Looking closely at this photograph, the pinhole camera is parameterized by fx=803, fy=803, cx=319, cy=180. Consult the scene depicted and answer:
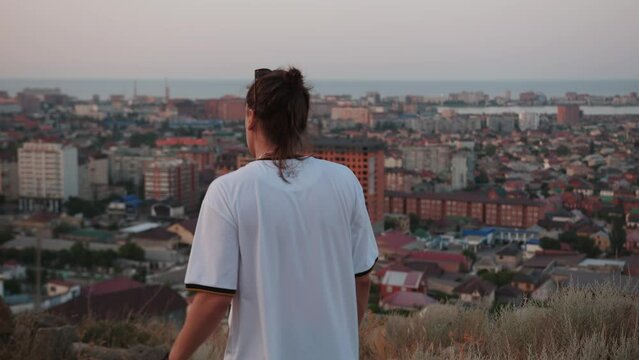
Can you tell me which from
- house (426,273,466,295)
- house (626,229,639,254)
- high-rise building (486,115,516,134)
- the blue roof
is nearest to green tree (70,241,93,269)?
the blue roof

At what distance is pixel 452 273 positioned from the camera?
12953mm

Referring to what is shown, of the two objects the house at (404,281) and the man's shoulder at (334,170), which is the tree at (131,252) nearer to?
the house at (404,281)

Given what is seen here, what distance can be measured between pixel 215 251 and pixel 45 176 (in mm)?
29010

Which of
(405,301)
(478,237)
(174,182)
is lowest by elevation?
(478,237)

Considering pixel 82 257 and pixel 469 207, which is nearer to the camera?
pixel 82 257

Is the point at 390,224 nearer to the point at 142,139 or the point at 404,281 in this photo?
the point at 404,281

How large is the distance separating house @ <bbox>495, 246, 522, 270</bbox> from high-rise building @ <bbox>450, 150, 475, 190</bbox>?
325 inches

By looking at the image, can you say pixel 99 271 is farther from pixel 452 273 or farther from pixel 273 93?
pixel 273 93

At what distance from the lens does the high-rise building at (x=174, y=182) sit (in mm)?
27594

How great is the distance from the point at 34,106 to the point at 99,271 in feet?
78.6

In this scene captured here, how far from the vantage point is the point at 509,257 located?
14.4 m

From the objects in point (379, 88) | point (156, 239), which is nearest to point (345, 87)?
point (379, 88)

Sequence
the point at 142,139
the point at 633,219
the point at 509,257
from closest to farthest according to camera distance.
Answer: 1. the point at 633,219
2. the point at 509,257
3. the point at 142,139

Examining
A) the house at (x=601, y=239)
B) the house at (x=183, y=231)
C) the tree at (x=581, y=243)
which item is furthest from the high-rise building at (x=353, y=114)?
the house at (x=601, y=239)
